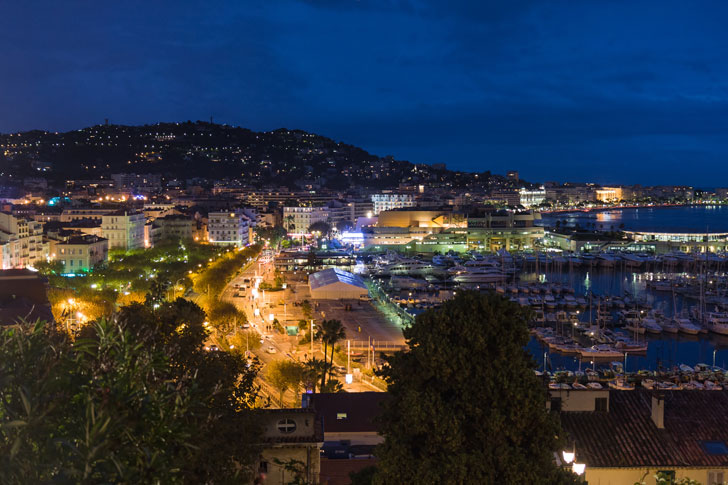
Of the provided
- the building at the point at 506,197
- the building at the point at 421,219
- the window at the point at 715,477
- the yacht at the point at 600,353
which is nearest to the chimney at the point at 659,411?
the window at the point at 715,477

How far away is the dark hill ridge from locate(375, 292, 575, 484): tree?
4271 inches

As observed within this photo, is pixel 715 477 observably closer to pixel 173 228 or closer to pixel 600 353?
pixel 600 353

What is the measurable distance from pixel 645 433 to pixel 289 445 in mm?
4790

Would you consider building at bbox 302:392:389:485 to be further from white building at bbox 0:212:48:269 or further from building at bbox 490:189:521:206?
building at bbox 490:189:521:206

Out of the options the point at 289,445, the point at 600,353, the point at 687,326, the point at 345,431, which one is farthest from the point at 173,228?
the point at 289,445

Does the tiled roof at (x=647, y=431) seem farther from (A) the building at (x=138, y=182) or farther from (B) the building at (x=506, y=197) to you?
(B) the building at (x=506, y=197)

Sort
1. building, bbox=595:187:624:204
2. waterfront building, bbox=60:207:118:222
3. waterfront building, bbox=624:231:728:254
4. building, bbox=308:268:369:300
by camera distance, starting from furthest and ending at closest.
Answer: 1. building, bbox=595:187:624:204
2. waterfront building, bbox=624:231:728:254
3. waterfront building, bbox=60:207:118:222
4. building, bbox=308:268:369:300

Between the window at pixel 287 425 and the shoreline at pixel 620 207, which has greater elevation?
the shoreline at pixel 620 207

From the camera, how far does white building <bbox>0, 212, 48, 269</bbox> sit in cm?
3500

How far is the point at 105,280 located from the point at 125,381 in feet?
91.8

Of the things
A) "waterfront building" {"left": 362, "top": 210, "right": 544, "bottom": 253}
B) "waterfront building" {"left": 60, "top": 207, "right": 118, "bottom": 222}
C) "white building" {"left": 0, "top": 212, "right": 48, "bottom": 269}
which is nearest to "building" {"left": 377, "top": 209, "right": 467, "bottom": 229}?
"waterfront building" {"left": 362, "top": 210, "right": 544, "bottom": 253}

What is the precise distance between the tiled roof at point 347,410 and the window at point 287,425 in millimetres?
2224

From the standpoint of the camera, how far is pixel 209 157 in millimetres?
139750

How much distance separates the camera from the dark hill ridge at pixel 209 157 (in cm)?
11800
